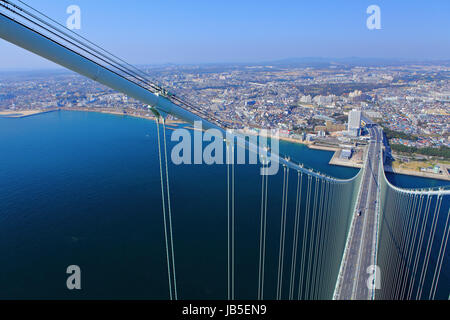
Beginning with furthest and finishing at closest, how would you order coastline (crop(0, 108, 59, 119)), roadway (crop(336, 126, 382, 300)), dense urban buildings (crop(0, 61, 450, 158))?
coastline (crop(0, 108, 59, 119)) → dense urban buildings (crop(0, 61, 450, 158)) → roadway (crop(336, 126, 382, 300))

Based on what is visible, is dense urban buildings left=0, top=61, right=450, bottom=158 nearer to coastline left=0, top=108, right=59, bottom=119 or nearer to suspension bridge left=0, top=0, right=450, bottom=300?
coastline left=0, top=108, right=59, bottom=119

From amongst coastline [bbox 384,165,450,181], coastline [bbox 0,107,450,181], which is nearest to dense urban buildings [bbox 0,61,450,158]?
coastline [bbox 0,107,450,181]

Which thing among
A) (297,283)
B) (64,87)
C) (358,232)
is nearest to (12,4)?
(297,283)

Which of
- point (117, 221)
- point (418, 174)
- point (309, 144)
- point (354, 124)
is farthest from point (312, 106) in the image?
point (117, 221)

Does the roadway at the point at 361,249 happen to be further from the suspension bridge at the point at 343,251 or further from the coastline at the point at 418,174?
the coastline at the point at 418,174

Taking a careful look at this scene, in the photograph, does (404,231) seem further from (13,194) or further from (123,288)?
(13,194)

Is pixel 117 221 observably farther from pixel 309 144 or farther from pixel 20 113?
pixel 20 113
